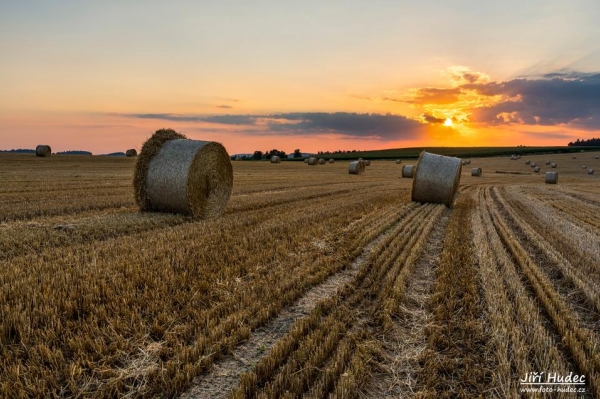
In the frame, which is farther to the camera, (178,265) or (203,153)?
(203,153)

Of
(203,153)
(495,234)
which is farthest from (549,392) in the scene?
(203,153)

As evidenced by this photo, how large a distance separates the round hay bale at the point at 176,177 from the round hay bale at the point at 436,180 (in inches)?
333

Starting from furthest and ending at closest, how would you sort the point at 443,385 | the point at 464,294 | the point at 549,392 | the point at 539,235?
1. the point at 539,235
2. the point at 464,294
3. the point at 443,385
4. the point at 549,392

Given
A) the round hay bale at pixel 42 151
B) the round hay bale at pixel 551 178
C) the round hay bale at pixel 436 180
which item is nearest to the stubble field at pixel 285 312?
the round hay bale at pixel 436 180

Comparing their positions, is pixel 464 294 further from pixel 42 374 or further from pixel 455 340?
pixel 42 374

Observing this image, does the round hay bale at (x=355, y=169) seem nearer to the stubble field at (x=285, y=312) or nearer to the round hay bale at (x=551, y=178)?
the round hay bale at (x=551, y=178)

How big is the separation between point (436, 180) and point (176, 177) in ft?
33.1

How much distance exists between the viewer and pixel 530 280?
→ 561cm

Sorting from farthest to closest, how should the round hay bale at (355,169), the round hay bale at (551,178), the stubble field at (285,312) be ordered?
the round hay bale at (355,169) < the round hay bale at (551,178) < the stubble field at (285,312)

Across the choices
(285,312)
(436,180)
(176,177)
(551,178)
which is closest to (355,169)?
(551,178)

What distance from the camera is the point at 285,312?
4508mm

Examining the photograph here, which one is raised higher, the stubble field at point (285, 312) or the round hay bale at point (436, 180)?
the round hay bale at point (436, 180)

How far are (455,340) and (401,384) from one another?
1.04 m

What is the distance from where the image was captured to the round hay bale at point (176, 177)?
10133 millimetres
